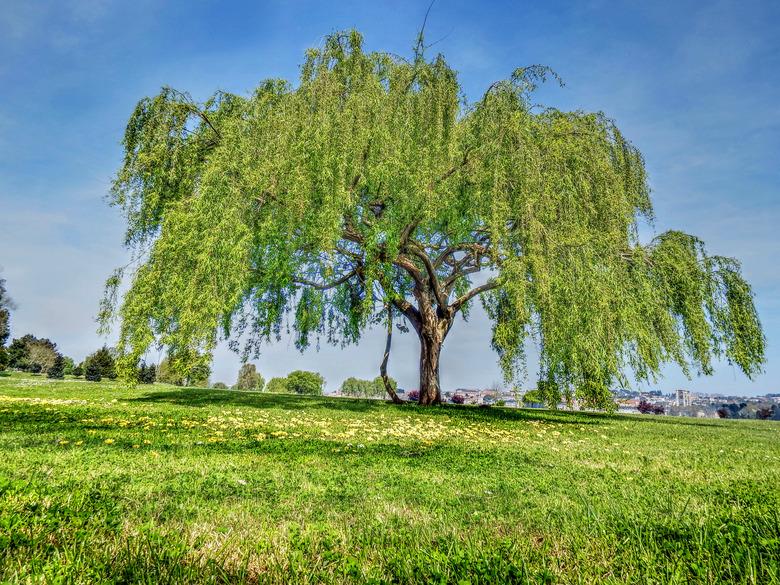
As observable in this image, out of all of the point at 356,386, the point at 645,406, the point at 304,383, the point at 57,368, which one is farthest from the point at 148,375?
the point at 356,386

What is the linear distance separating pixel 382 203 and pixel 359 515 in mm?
11321

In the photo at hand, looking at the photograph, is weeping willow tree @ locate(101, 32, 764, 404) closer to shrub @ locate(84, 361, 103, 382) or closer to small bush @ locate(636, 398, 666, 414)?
small bush @ locate(636, 398, 666, 414)

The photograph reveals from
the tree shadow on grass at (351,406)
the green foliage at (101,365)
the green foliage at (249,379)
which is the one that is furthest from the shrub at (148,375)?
the tree shadow on grass at (351,406)

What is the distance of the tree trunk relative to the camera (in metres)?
17.5

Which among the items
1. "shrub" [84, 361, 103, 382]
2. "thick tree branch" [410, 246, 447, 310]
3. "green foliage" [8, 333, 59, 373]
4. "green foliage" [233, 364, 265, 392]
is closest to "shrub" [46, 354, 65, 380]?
"green foliage" [8, 333, 59, 373]

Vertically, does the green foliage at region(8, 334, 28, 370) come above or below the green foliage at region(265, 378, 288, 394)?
above

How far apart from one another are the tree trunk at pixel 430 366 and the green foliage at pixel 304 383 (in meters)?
69.4

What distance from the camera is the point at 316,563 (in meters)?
1.98

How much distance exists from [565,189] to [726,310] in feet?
32.3

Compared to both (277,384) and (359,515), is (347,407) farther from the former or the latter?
(277,384)

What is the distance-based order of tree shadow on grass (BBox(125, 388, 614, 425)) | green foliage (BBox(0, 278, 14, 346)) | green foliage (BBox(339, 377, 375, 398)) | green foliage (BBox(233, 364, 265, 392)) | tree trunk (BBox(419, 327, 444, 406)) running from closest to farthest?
1. tree shadow on grass (BBox(125, 388, 614, 425))
2. tree trunk (BBox(419, 327, 444, 406))
3. green foliage (BBox(0, 278, 14, 346))
4. green foliage (BBox(233, 364, 265, 392))
5. green foliage (BBox(339, 377, 375, 398))

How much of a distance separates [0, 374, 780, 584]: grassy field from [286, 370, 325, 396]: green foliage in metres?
81.1

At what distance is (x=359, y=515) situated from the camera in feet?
9.29

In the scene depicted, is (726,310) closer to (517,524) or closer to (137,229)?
(517,524)
